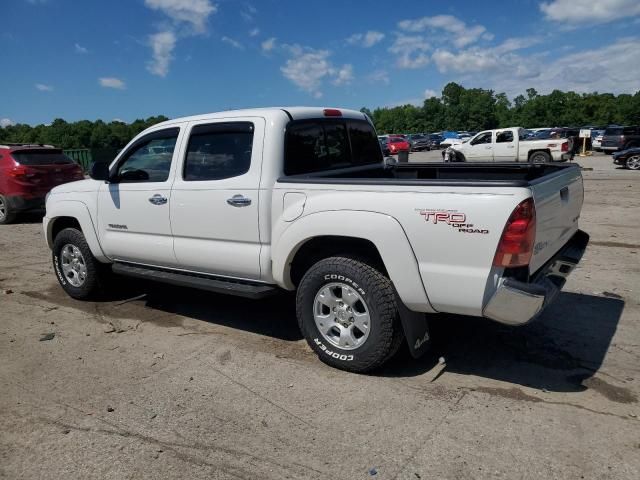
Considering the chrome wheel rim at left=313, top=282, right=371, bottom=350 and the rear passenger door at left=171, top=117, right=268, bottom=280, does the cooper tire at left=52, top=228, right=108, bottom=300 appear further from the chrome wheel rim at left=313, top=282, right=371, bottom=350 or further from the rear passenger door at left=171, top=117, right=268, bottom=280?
the chrome wheel rim at left=313, top=282, right=371, bottom=350

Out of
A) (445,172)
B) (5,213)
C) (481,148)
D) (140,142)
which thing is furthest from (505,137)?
(140,142)

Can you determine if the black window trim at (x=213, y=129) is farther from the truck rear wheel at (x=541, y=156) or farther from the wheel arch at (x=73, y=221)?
the truck rear wheel at (x=541, y=156)

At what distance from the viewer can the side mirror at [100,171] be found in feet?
17.0

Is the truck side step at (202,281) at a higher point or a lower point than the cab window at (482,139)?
lower

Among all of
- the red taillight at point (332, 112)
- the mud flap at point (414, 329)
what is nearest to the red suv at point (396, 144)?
the red taillight at point (332, 112)

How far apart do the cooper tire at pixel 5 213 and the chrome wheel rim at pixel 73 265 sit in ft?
23.5

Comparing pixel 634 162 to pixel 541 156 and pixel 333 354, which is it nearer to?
pixel 541 156

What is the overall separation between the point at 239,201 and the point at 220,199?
223mm

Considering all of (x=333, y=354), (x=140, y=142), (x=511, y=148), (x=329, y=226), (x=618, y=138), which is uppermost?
(x=140, y=142)

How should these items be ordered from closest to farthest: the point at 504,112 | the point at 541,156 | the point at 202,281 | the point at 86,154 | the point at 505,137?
1. the point at 202,281
2. the point at 541,156
3. the point at 505,137
4. the point at 86,154
5. the point at 504,112

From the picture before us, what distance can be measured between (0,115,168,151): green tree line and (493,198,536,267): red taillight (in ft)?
262

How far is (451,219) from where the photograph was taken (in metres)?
3.21

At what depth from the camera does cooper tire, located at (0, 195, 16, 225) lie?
11.8 m

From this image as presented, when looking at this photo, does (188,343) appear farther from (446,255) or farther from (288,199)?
(446,255)
